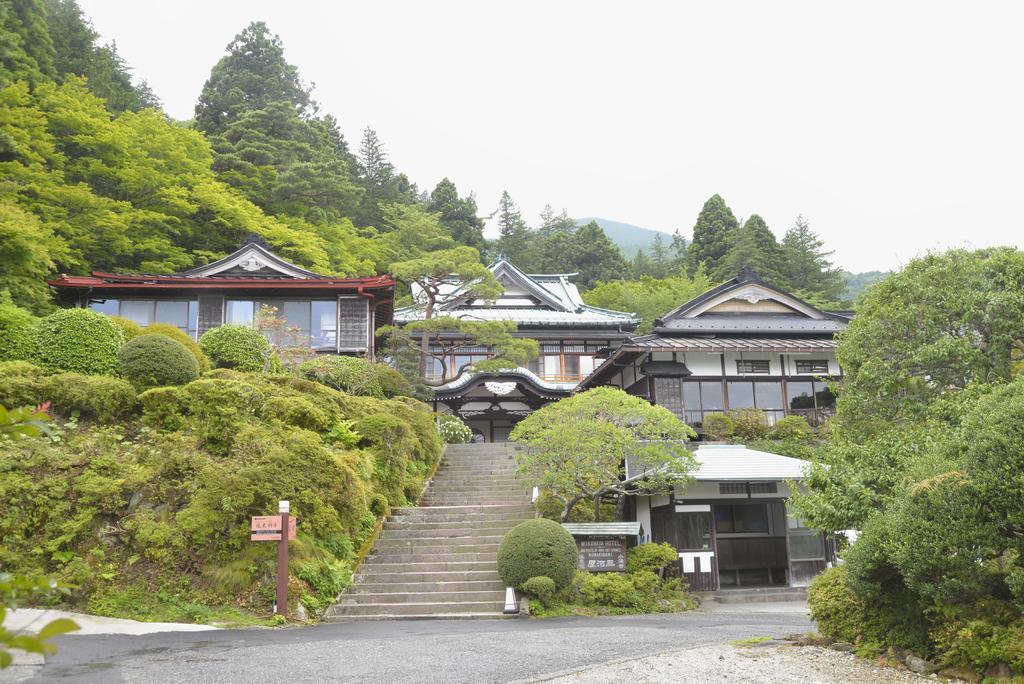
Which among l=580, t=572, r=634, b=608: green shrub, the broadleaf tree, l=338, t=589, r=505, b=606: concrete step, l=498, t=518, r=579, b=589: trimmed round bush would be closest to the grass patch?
l=498, t=518, r=579, b=589: trimmed round bush

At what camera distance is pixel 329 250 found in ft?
128

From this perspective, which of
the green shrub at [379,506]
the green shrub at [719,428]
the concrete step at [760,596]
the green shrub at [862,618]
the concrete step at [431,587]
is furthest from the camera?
the green shrub at [719,428]

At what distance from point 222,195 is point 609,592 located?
81.5ft

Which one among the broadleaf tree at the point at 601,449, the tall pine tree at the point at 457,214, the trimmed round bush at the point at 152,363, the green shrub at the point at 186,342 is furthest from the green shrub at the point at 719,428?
the tall pine tree at the point at 457,214

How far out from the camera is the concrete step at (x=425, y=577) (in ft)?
48.4

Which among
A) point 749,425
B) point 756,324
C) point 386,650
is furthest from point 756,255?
point 386,650

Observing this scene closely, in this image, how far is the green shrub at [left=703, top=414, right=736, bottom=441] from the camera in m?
25.5

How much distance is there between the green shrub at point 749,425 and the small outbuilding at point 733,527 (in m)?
5.34

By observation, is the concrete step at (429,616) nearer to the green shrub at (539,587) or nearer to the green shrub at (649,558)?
the green shrub at (539,587)

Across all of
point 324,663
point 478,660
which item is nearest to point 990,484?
point 478,660

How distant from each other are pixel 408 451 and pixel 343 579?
544 cm

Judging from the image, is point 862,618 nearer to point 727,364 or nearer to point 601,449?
point 601,449

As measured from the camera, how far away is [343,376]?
2166 cm

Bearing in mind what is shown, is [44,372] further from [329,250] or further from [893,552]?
[329,250]
